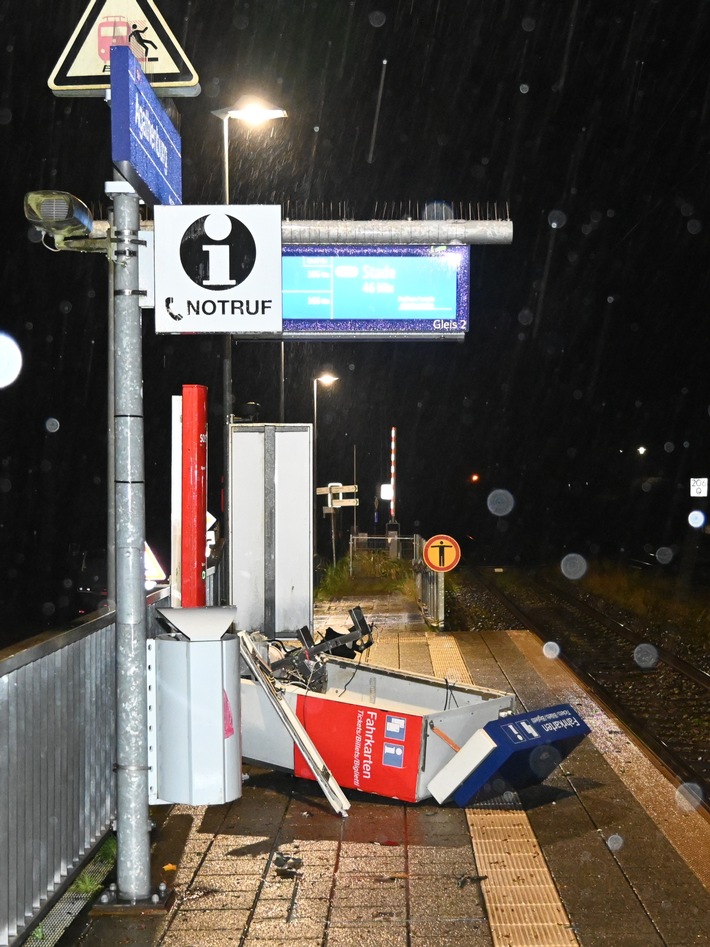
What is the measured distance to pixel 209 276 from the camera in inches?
222

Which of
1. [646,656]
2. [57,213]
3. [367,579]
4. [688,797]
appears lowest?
[367,579]

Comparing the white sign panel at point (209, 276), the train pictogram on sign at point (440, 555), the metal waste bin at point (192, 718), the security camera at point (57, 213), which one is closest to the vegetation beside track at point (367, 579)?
the train pictogram on sign at point (440, 555)

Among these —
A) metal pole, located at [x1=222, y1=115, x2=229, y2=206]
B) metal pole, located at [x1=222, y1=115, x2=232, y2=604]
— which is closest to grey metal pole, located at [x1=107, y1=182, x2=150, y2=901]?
metal pole, located at [x1=222, y1=115, x2=232, y2=604]

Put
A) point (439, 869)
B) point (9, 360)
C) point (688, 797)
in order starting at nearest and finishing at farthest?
point (439, 869) → point (688, 797) → point (9, 360)

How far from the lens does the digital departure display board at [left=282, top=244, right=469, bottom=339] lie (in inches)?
480

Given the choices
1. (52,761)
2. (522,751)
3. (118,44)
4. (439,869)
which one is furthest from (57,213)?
(522,751)

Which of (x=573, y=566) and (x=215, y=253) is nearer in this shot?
(x=215, y=253)

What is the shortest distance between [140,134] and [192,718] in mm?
3008

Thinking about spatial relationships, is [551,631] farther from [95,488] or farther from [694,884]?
[95,488]

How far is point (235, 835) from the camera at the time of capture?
6.79m

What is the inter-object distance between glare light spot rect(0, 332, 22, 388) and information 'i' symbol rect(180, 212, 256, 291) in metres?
42.0

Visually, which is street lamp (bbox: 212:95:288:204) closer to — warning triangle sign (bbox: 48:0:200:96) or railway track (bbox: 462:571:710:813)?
railway track (bbox: 462:571:710:813)

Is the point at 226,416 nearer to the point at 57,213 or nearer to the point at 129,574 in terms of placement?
the point at 129,574

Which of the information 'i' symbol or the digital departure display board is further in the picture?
the digital departure display board
